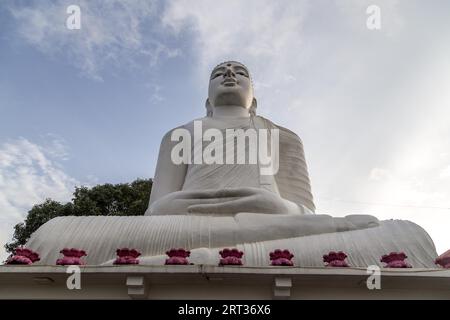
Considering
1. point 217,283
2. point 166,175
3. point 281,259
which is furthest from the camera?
point 166,175

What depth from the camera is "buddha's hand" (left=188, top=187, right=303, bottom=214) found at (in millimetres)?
5918

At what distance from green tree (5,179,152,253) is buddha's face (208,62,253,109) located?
25.1 feet

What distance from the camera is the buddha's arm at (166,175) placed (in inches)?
289

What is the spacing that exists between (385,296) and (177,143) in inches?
184

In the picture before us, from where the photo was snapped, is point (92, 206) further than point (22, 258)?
Yes

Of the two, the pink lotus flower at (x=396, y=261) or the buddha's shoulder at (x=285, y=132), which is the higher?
the buddha's shoulder at (x=285, y=132)

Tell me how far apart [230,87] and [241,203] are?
281 centimetres

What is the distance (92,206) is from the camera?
15.0 m

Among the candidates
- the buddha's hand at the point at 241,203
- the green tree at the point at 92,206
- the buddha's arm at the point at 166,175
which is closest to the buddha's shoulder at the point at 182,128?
the buddha's arm at the point at 166,175

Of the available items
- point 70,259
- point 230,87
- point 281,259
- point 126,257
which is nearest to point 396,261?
point 281,259

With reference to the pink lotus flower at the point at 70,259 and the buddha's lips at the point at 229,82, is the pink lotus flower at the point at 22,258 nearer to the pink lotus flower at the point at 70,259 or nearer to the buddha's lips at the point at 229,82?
the pink lotus flower at the point at 70,259

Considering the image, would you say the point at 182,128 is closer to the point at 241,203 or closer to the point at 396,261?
the point at 241,203
